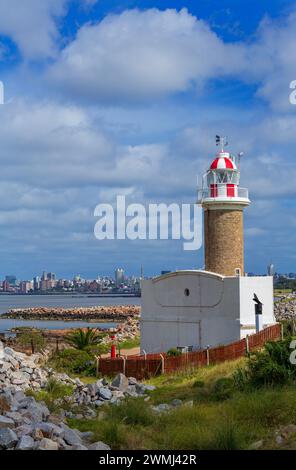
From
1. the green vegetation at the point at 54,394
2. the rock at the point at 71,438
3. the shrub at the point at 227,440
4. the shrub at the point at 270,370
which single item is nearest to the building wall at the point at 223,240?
the green vegetation at the point at 54,394

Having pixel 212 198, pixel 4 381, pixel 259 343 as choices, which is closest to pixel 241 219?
pixel 212 198

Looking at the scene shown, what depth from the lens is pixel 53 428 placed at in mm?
8828

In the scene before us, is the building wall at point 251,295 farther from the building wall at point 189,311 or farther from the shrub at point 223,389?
the shrub at point 223,389

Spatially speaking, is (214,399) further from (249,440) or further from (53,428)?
(53,428)

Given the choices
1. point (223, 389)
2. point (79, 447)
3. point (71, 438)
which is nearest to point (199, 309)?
point (223, 389)

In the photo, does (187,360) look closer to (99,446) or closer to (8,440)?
(99,446)

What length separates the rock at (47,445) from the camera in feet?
26.6

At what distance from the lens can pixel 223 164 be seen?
24.0 m

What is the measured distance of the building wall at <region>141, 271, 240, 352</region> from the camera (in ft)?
69.9

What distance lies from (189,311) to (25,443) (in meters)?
14.4

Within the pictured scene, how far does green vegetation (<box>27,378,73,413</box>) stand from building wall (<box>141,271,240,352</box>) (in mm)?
7112

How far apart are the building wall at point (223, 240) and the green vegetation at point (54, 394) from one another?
9.39m

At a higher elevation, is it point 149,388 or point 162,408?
point 162,408

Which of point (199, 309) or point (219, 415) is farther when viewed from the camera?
point (199, 309)
